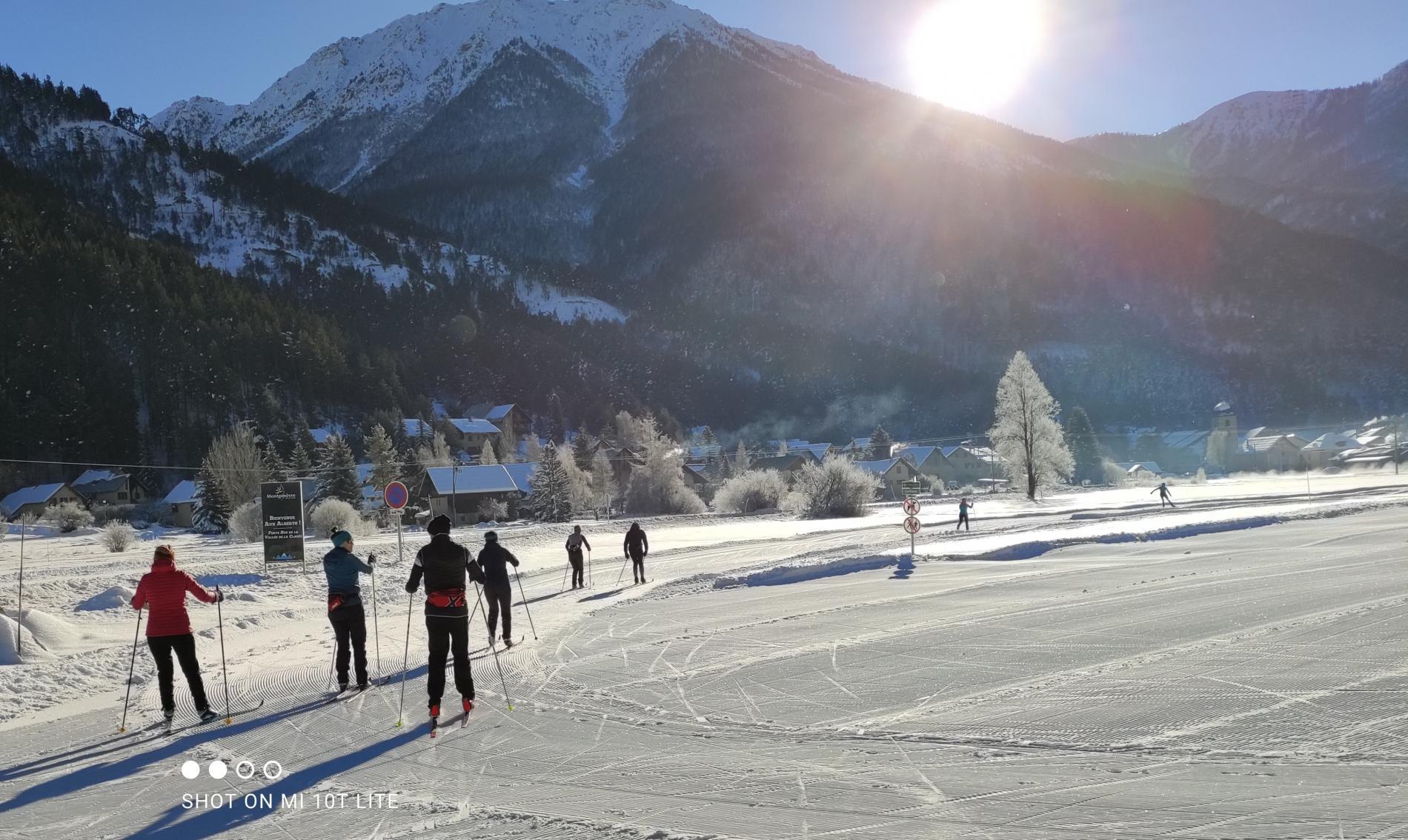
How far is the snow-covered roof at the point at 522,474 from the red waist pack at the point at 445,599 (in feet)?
193

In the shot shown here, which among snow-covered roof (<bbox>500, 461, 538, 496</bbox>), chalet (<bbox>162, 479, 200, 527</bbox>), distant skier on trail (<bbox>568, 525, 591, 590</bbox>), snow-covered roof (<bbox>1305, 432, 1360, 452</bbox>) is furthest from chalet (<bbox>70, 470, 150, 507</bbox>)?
snow-covered roof (<bbox>1305, 432, 1360, 452</bbox>)

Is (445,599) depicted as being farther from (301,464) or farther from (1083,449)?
(1083,449)

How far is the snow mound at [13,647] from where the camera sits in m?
11.5

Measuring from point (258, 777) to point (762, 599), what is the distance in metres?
11.0

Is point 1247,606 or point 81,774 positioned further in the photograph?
point 1247,606

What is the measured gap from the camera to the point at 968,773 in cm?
586

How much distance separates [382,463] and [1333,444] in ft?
352

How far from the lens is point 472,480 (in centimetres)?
6631

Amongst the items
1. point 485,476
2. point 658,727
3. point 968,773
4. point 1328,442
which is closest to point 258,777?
point 658,727

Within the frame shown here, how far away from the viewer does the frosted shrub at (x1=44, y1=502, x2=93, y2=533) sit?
2205 inches

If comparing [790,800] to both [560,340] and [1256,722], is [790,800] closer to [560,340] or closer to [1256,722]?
[1256,722]

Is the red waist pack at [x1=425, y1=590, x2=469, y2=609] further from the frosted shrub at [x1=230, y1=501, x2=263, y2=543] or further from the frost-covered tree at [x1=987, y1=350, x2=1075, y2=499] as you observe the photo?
the frost-covered tree at [x1=987, y1=350, x2=1075, y2=499]

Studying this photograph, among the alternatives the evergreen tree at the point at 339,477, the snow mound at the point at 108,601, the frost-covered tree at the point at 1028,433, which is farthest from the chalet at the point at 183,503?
the frost-covered tree at the point at 1028,433

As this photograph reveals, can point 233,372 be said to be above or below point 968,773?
above
